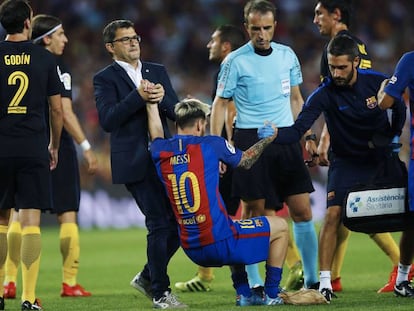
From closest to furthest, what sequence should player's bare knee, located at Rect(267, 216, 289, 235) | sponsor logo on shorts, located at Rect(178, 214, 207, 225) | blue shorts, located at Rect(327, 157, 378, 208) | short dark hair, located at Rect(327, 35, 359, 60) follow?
sponsor logo on shorts, located at Rect(178, 214, 207, 225), player's bare knee, located at Rect(267, 216, 289, 235), short dark hair, located at Rect(327, 35, 359, 60), blue shorts, located at Rect(327, 157, 378, 208)

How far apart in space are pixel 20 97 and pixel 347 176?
8.85 ft

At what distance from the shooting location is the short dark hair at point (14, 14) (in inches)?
308

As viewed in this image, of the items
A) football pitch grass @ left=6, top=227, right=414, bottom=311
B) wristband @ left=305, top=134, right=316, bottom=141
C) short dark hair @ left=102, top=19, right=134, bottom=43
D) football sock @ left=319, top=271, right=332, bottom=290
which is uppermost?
short dark hair @ left=102, top=19, right=134, bottom=43

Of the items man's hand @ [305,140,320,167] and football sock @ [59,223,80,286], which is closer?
man's hand @ [305,140,320,167]

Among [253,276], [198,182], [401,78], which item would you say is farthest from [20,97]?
[401,78]

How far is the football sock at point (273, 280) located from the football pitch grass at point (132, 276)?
0.20 m

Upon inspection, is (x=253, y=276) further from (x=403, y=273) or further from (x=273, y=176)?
(x=403, y=273)

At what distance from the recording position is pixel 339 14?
30.7 ft

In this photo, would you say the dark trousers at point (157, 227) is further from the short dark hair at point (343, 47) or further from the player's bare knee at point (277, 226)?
the short dark hair at point (343, 47)

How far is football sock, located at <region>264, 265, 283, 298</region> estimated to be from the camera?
7.70 m

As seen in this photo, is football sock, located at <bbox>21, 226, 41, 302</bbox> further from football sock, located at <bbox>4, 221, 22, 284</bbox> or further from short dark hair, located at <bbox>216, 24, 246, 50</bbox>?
short dark hair, located at <bbox>216, 24, 246, 50</bbox>

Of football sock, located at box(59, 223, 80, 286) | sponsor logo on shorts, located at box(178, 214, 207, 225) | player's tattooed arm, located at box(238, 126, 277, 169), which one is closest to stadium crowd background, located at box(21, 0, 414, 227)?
football sock, located at box(59, 223, 80, 286)

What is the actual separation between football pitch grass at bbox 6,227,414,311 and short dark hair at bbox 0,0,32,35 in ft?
7.30

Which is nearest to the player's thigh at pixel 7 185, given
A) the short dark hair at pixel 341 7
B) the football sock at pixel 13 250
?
the football sock at pixel 13 250
